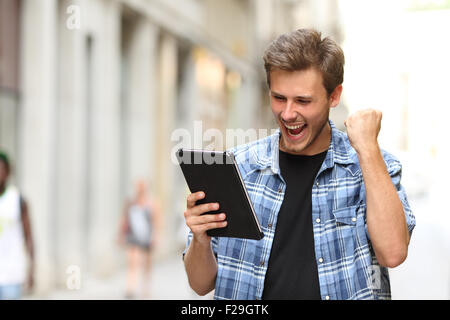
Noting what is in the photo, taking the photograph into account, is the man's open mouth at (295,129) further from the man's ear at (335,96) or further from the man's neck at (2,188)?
the man's neck at (2,188)

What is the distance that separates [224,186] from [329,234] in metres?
0.37

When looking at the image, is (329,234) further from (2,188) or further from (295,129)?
(2,188)

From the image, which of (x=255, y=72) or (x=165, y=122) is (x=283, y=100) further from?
(x=255, y=72)

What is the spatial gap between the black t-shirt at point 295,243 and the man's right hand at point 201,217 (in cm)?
21

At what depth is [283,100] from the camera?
2.10 metres

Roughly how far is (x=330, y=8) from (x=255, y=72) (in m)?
5.93

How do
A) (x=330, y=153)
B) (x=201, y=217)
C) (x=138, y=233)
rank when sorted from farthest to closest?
(x=138, y=233) < (x=330, y=153) < (x=201, y=217)

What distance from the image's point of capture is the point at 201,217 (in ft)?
6.72

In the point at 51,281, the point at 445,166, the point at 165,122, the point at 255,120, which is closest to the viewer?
the point at 445,166

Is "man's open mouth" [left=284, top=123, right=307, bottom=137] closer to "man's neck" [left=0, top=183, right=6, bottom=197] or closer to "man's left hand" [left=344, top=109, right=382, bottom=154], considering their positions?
"man's left hand" [left=344, top=109, right=382, bottom=154]

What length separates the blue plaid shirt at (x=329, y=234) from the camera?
6.77ft

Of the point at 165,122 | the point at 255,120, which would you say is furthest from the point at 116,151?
the point at 255,120

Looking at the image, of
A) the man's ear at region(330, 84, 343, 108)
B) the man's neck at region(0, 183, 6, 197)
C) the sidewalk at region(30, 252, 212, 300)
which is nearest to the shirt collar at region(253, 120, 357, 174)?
the man's ear at region(330, 84, 343, 108)

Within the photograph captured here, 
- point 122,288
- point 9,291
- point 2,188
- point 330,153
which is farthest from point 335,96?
point 122,288
